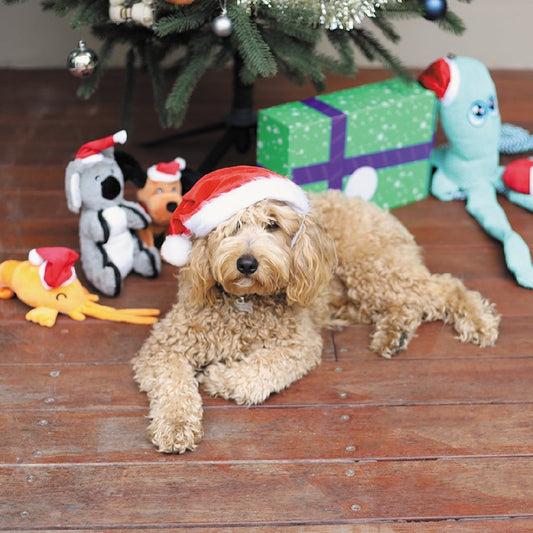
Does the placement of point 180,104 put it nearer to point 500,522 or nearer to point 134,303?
point 134,303

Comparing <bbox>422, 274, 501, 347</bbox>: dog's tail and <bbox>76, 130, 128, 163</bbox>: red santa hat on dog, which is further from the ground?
<bbox>76, 130, 128, 163</bbox>: red santa hat on dog

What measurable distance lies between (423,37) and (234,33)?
2.25 meters

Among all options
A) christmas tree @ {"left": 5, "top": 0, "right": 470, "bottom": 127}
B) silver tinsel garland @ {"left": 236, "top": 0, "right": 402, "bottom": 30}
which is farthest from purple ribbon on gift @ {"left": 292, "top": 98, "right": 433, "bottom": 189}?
silver tinsel garland @ {"left": 236, "top": 0, "right": 402, "bottom": 30}

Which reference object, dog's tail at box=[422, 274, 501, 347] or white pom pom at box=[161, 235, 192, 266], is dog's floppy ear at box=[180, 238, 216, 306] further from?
dog's tail at box=[422, 274, 501, 347]

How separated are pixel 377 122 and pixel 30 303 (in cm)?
156

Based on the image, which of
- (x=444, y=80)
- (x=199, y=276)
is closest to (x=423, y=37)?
(x=444, y=80)

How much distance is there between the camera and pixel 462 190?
3.49m

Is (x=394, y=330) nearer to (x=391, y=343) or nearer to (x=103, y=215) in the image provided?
(x=391, y=343)

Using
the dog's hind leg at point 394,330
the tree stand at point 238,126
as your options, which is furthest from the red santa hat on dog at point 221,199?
the tree stand at point 238,126

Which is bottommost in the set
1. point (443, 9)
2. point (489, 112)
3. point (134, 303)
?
point (134, 303)

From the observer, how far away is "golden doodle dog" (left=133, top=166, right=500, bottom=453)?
2.12 m

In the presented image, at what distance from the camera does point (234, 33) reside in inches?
118

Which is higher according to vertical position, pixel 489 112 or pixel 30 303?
pixel 489 112

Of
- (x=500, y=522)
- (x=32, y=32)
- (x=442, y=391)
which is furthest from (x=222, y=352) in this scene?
(x=32, y=32)
